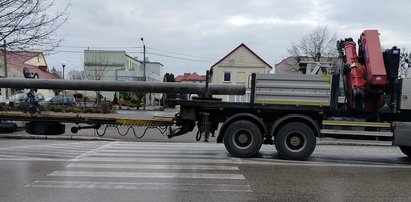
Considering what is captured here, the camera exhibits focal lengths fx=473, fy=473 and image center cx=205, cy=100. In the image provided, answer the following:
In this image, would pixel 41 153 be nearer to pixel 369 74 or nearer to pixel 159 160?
pixel 159 160

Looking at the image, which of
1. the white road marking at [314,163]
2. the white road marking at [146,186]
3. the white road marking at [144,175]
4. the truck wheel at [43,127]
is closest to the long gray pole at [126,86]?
the truck wheel at [43,127]

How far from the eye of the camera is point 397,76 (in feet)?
39.1

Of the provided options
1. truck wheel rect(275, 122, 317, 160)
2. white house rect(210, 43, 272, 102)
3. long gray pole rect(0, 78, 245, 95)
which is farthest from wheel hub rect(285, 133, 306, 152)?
white house rect(210, 43, 272, 102)

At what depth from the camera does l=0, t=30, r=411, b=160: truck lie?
11984 millimetres

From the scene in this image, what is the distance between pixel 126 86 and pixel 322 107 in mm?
Answer: 5893

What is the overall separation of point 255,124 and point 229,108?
2.70 feet

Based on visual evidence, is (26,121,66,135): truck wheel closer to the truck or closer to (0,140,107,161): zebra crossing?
(0,140,107,161): zebra crossing

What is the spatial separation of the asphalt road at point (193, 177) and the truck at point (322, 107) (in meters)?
0.65

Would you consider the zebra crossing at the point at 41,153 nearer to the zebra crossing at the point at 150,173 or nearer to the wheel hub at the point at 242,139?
the zebra crossing at the point at 150,173

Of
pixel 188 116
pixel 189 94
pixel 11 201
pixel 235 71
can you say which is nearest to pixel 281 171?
pixel 188 116

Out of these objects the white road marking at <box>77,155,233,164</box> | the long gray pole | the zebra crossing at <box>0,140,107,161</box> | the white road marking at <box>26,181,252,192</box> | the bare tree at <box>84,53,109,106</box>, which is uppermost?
the bare tree at <box>84,53,109,106</box>

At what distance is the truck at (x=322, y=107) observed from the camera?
12.0 metres

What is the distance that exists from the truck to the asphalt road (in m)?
0.65

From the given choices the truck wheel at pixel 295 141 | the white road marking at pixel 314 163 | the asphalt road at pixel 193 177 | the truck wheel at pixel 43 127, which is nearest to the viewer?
the asphalt road at pixel 193 177
